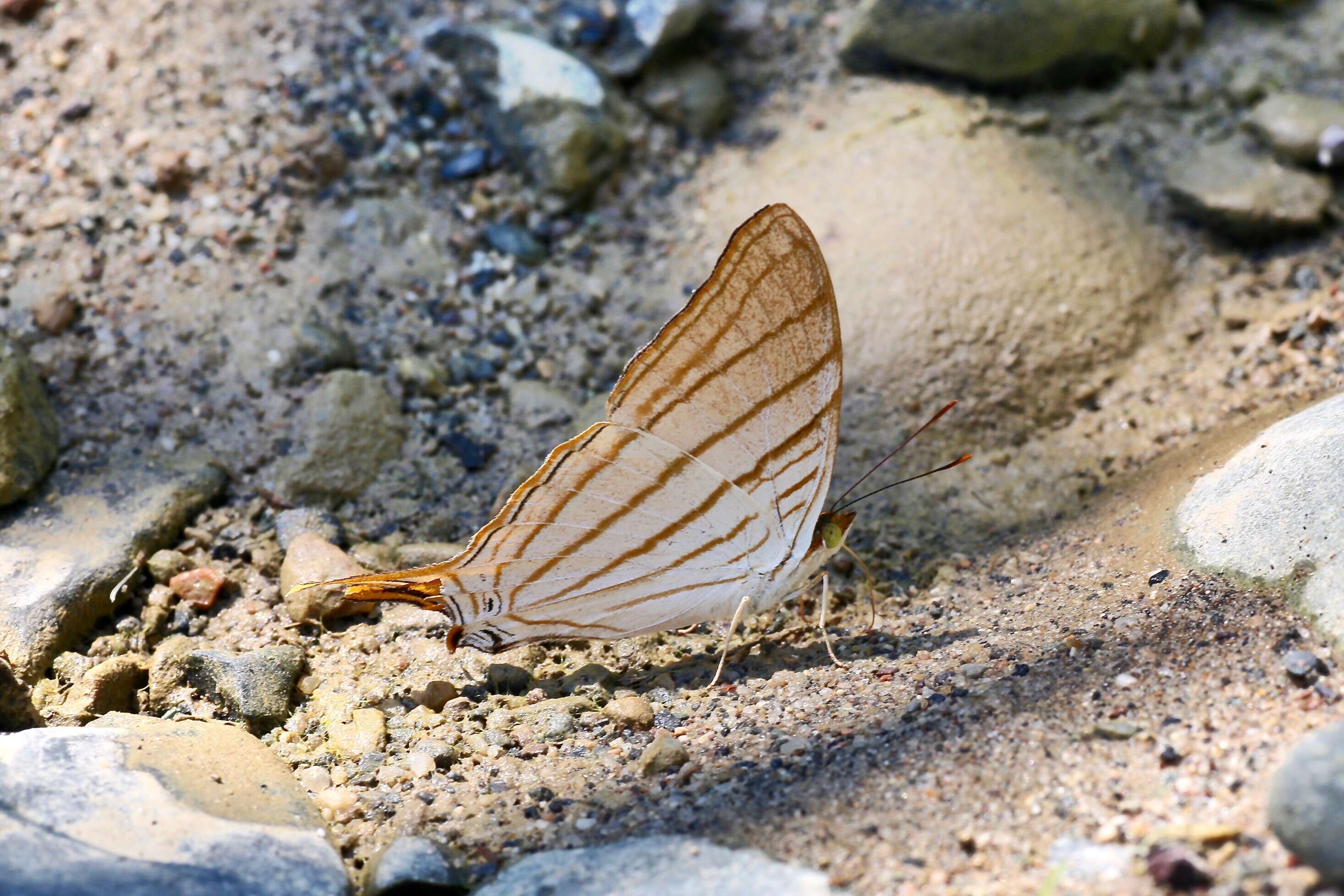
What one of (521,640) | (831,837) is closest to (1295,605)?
(831,837)

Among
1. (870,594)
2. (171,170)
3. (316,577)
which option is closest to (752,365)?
(870,594)

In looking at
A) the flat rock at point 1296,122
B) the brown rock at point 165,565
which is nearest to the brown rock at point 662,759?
the brown rock at point 165,565

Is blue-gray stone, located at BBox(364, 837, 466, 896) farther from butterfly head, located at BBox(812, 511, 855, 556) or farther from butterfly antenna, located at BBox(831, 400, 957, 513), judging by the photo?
butterfly antenna, located at BBox(831, 400, 957, 513)

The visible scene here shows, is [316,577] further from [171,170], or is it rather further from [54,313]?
[171,170]

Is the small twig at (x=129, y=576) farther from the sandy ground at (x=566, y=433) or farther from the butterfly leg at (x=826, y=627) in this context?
the butterfly leg at (x=826, y=627)

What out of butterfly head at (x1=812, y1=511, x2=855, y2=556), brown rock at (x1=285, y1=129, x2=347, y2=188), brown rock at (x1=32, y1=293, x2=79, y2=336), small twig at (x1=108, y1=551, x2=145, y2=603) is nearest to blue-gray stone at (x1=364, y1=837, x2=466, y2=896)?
butterfly head at (x1=812, y1=511, x2=855, y2=556)

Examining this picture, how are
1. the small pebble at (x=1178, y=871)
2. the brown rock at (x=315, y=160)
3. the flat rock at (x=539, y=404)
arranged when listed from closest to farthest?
1. the small pebble at (x=1178, y=871)
2. the flat rock at (x=539, y=404)
3. the brown rock at (x=315, y=160)
